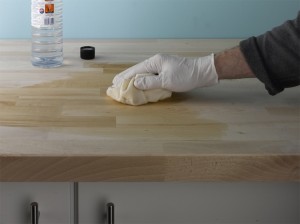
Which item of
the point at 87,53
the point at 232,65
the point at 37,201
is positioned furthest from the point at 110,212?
the point at 87,53

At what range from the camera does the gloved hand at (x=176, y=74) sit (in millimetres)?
1322

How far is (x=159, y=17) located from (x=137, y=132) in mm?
777

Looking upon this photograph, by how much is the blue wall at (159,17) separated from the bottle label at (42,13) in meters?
0.29

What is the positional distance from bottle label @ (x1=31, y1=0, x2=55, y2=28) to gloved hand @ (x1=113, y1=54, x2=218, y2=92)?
296mm

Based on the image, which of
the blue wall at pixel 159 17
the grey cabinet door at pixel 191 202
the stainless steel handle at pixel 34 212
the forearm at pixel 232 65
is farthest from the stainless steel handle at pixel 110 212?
the blue wall at pixel 159 17

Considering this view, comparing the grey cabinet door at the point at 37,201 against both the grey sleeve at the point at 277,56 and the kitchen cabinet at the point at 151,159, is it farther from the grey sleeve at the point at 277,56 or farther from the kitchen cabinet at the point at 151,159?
the grey sleeve at the point at 277,56

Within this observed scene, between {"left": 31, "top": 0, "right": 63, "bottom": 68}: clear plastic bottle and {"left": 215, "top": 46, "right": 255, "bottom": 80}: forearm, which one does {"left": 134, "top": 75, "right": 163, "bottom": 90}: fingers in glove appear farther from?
{"left": 31, "top": 0, "right": 63, "bottom": 68}: clear plastic bottle

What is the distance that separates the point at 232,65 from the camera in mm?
1321

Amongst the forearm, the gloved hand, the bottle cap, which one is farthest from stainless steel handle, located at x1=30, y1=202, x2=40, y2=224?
the bottle cap

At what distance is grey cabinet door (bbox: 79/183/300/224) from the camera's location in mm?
1115

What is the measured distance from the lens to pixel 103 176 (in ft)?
3.48

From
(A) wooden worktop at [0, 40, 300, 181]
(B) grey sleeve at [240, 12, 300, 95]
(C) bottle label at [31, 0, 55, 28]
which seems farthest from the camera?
(C) bottle label at [31, 0, 55, 28]

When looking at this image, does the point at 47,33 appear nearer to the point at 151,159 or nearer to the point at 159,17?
the point at 159,17

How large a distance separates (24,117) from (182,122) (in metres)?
0.31
